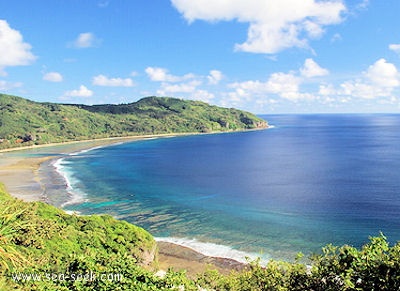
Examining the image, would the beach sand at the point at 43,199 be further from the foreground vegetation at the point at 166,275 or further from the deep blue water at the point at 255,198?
the foreground vegetation at the point at 166,275

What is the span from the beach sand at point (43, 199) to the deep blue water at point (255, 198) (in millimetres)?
4894

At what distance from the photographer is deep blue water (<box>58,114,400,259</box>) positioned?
48.9 m

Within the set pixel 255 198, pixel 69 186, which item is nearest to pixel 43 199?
pixel 69 186

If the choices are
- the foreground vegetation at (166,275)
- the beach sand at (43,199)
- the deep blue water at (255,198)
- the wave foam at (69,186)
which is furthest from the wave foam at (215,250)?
the wave foam at (69,186)

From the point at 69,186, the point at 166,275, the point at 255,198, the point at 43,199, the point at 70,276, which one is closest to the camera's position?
the point at 70,276

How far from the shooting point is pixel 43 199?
6956cm

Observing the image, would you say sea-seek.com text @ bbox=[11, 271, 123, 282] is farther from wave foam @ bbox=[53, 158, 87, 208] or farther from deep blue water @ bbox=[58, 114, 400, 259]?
wave foam @ bbox=[53, 158, 87, 208]

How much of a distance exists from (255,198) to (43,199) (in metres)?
43.8

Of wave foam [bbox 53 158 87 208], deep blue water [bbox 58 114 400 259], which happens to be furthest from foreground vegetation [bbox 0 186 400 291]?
wave foam [bbox 53 158 87 208]

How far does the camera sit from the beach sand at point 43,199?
130ft

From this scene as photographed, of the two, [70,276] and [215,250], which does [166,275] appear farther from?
→ [215,250]

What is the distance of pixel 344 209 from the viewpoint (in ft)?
194

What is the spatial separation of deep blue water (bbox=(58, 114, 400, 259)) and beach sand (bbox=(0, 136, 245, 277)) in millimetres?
4894

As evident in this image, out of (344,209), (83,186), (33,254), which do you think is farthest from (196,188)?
(33,254)
